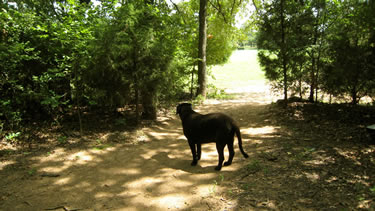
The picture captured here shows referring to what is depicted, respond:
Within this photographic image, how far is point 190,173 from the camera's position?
506 cm

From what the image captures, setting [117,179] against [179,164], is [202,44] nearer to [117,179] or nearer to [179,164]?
[179,164]

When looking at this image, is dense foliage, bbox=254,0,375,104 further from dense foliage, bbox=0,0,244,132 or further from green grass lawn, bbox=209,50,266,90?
green grass lawn, bbox=209,50,266,90

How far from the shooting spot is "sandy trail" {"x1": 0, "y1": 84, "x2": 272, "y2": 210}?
4.02 metres

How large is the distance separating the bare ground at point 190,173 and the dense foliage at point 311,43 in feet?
6.40

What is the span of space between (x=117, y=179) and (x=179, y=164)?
5.04 ft

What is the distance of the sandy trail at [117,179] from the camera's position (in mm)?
4020

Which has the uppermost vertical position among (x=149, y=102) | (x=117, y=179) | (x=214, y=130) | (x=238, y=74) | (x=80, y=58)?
(x=238, y=74)

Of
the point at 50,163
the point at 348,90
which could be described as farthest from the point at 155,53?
the point at 348,90

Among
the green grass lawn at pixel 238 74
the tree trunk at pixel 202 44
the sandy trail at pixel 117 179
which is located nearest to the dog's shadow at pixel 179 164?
the sandy trail at pixel 117 179

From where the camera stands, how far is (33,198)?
13.8 ft

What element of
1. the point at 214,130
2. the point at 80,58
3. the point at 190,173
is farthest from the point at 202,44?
the point at 190,173

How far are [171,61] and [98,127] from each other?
3.68 metres

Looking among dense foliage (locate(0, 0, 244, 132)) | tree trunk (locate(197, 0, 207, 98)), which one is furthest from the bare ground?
tree trunk (locate(197, 0, 207, 98))

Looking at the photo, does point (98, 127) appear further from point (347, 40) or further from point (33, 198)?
point (347, 40)
